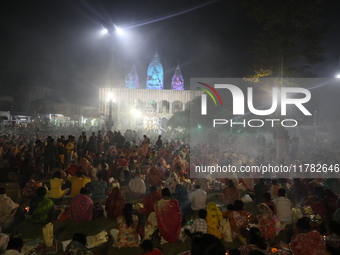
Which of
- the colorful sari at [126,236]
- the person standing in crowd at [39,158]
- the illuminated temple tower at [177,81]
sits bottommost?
the colorful sari at [126,236]

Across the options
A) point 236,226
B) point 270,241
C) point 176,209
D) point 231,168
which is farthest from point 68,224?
point 231,168

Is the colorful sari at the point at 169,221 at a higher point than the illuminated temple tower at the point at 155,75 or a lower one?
lower

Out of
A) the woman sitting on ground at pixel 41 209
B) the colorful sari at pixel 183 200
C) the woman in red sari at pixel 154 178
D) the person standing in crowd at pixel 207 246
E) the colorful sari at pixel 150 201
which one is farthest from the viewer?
the woman in red sari at pixel 154 178

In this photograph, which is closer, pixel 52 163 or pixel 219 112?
pixel 52 163

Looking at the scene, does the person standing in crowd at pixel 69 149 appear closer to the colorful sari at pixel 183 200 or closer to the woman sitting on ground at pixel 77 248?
the colorful sari at pixel 183 200

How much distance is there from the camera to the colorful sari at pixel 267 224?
4.46 meters

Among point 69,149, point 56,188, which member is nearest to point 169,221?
point 56,188

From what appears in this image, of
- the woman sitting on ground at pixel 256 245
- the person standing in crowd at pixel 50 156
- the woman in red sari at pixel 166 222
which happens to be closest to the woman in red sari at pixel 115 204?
the woman in red sari at pixel 166 222

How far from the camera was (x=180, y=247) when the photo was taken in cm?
447

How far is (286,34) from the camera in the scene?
11.1 meters

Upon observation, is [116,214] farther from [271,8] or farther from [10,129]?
[10,129]

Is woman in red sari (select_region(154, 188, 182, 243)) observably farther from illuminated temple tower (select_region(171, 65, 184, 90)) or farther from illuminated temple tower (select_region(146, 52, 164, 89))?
illuminated temple tower (select_region(171, 65, 184, 90))

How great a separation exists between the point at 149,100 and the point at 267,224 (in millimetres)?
52161

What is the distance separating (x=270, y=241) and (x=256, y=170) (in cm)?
507
